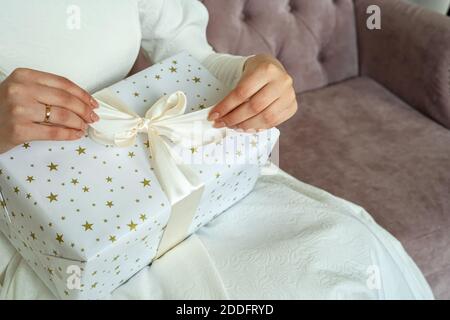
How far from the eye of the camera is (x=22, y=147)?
0.61 metres

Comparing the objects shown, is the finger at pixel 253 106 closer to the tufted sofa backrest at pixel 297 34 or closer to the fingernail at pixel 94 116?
the fingernail at pixel 94 116

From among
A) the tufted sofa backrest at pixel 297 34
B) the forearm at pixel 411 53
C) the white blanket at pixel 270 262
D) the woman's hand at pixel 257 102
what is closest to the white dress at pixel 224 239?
the white blanket at pixel 270 262

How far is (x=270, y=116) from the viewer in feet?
2.22

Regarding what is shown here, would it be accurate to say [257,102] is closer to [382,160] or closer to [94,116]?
[94,116]

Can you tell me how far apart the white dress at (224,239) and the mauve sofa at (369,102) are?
229 mm

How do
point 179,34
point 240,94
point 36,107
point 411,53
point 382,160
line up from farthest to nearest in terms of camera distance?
point 411,53 → point 382,160 → point 179,34 → point 240,94 → point 36,107

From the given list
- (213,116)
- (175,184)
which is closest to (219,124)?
(213,116)

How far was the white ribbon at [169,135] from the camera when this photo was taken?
24.1 inches

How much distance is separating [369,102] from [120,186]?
95 cm

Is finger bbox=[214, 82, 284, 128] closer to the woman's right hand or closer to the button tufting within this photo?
the woman's right hand

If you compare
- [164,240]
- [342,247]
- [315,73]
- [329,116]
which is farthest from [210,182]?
[315,73]

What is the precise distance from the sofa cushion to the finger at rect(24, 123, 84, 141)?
0.65m

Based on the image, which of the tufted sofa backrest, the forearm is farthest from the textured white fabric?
the forearm
